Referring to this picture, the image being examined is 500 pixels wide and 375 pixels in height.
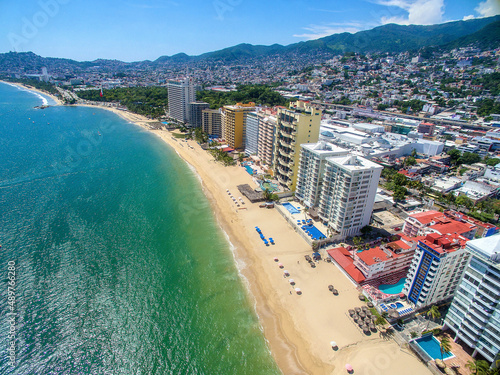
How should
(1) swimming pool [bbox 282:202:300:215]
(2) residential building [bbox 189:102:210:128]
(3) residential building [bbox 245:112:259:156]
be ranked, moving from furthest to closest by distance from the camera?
(2) residential building [bbox 189:102:210:128] → (3) residential building [bbox 245:112:259:156] → (1) swimming pool [bbox 282:202:300:215]

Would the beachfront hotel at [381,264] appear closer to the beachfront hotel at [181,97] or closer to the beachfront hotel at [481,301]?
the beachfront hotel at [481,301]

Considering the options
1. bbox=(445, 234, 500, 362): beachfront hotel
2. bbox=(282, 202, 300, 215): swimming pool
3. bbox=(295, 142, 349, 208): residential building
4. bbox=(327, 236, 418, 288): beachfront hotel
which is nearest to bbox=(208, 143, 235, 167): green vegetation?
bbox=(282, 202, 300, 215): swimming pool

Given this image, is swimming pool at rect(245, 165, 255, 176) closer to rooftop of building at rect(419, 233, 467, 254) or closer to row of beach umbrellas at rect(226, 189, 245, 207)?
row of beach umbrellas at rect(226, 189, 245, 207)

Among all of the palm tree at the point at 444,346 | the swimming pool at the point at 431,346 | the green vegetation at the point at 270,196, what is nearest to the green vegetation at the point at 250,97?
the green vegetation at the point at 270,196

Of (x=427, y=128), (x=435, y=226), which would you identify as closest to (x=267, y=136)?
(x=435, y=226)

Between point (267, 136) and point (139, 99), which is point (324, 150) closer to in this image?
point (267, 136)

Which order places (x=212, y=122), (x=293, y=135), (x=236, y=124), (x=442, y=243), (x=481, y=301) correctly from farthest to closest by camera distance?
(x=212, y=122) < (x=236, y=124) < (x=293, y=135) < (x=442, y=243) < (x=481, y=301)
